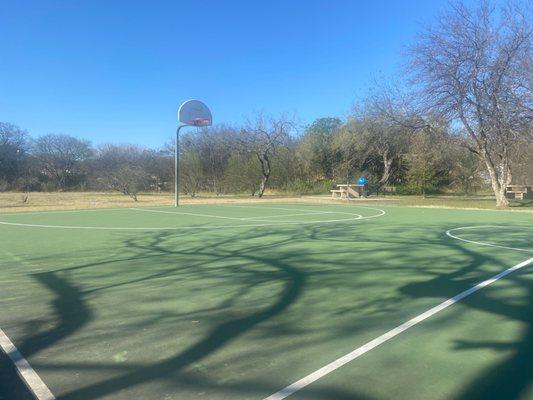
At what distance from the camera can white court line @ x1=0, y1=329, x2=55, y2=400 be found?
115 inches

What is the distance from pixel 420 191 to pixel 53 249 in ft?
104

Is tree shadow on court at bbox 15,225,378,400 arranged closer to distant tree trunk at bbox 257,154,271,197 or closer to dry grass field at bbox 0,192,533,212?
dry grass field at bbox 0,192,533,212

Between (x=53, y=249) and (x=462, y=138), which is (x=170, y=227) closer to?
(x=53, y=249)

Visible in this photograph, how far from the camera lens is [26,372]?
3229 millimetres

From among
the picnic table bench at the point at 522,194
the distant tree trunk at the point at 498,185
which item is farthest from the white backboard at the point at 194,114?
the picnic table bench at the point at 522,194

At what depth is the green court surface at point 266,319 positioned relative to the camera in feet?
10.1

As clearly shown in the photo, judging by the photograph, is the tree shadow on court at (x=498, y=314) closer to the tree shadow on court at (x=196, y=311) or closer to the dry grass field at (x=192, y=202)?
the tree shadow on court at (x=196, y=311)

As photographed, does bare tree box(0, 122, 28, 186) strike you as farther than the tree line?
Yes

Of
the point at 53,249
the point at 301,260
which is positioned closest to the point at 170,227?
the point at 53,249

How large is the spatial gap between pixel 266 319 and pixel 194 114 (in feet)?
65.4

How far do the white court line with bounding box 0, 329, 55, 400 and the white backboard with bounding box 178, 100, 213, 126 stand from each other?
64.5 feet

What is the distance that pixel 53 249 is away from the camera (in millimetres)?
8617

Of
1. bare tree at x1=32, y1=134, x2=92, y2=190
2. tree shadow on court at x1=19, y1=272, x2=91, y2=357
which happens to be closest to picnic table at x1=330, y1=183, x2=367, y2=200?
tree shadow on court at x1=19, y1=272, x2=91, y2=357

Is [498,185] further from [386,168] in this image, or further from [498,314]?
[498,314]
